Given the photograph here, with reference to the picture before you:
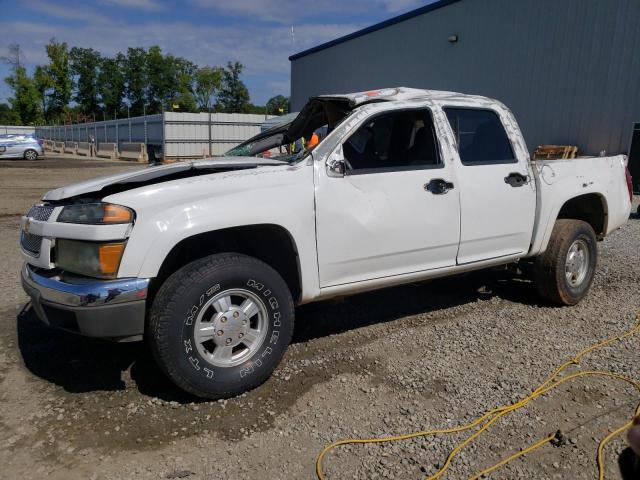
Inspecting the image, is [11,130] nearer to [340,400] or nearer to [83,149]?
[83,149]

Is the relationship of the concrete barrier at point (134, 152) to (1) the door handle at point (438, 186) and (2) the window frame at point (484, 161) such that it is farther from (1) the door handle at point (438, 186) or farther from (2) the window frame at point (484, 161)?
(1) the door handle at point (438, 186)

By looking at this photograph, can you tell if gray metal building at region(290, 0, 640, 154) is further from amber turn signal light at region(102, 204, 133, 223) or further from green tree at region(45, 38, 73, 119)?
green tree at region(45, 38, 73, 119)

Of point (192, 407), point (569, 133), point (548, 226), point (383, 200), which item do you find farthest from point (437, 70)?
point (192, 407)

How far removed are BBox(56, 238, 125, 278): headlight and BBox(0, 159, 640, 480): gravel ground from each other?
2.86 feet

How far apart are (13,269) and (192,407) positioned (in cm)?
411

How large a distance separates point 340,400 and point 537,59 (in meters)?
15.4

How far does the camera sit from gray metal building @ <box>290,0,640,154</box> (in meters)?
13.5

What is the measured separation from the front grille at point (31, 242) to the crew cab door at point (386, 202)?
5.75ft

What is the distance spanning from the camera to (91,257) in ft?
9.53

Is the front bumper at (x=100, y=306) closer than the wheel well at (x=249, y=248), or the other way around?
the front bumper at (x=100, y=306)

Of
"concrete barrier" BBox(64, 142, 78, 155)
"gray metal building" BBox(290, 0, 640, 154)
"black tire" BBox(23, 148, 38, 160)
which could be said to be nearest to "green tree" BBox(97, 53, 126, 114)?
"concrete barrier" BBox(64, 142, 78, 155)

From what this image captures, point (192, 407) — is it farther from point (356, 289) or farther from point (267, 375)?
point (356, 289)

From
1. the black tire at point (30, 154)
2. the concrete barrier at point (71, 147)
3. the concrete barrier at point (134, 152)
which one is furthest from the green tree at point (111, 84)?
the black tire at point (30, 154)

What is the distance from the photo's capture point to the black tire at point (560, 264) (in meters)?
4.80
